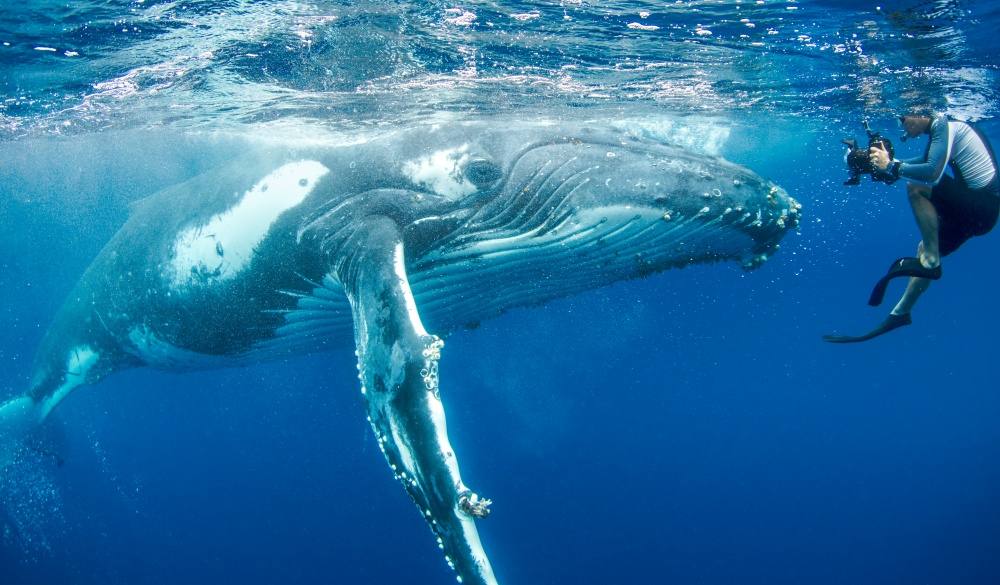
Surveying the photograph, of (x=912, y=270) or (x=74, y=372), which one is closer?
(x=912, y=270)

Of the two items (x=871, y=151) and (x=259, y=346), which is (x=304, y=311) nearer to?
(x=259, y=346)

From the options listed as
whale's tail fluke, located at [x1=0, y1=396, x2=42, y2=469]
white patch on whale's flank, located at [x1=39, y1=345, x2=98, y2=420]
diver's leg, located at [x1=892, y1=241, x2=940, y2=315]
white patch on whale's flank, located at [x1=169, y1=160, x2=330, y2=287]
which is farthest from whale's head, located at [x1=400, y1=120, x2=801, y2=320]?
whale's tail fluke, located at [x1=0, y1=396, x2=42, y2=469]

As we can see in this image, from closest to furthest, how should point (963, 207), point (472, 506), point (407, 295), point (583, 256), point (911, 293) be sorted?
→ point (472, 506) → point (407, 295) → point (963, 207) → point (583, 256) → point (911, 293)

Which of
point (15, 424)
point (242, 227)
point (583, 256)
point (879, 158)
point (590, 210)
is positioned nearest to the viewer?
point (879, 158)

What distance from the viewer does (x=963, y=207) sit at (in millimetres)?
5137

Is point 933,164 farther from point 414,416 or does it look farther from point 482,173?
point 414,416

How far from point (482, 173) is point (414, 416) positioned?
9.77 feet

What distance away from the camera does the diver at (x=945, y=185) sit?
4.93 m

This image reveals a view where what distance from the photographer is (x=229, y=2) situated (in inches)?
259

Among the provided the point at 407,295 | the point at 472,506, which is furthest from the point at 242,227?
the point at 472,506

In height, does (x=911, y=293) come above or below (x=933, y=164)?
below

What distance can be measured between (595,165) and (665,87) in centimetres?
953

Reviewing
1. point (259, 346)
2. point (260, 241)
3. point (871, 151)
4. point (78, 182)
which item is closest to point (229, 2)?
point (260, 241)

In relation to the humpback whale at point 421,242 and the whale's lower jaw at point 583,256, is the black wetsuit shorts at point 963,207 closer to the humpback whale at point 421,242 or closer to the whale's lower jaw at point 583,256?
the humpback whale at point 421,242
